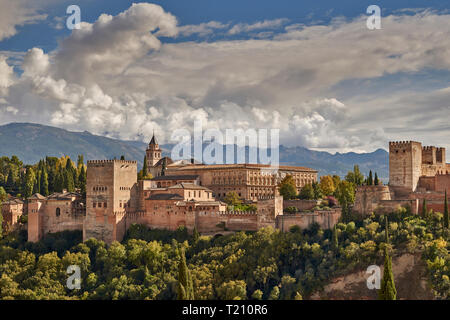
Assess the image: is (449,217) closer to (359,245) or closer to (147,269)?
(359,245)

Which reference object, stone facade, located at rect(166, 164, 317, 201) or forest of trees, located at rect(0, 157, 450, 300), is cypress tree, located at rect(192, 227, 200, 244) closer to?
forest of trees, located at rect(0, 157, 450, 300)

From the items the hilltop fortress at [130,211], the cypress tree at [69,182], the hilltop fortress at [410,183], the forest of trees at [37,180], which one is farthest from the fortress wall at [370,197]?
the cypress tree at [69,182]

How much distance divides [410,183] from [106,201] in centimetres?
3163

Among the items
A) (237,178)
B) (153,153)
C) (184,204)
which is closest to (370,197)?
(184,204)

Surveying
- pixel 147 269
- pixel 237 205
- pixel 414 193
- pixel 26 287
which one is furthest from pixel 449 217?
pixel 26 287

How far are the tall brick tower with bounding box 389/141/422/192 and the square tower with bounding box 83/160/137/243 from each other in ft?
93.3

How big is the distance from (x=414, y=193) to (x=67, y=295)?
35.1 meters

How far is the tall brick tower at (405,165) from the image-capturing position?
57844 millimetres

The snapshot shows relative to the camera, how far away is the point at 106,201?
6141cm

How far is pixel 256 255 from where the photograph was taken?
5331 cm

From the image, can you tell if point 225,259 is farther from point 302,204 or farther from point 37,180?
point 37,180

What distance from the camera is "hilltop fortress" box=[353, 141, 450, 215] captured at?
55.0 meters
